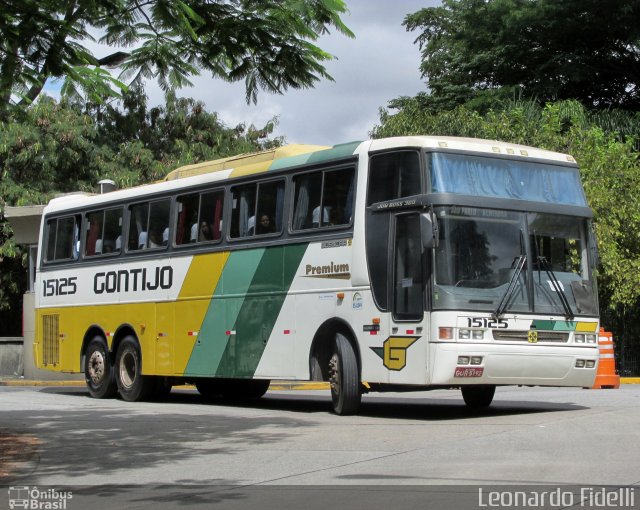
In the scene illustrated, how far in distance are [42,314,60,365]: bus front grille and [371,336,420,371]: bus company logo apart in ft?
32.1

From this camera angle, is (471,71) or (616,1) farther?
(471,71)

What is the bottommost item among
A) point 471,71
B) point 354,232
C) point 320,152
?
point 354,232

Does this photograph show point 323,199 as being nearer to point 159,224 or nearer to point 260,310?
point 260,310

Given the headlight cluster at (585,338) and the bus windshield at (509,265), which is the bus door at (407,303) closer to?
the bus windshield at (509,265)

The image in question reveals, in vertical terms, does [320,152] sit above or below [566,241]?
above

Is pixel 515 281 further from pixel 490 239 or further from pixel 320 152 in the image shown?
pixel 320 152

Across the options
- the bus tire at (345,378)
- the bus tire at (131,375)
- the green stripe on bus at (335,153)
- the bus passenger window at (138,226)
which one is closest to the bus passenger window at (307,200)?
the green stripe on bus at (335,153)

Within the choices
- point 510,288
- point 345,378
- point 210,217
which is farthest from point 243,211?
point 510,288

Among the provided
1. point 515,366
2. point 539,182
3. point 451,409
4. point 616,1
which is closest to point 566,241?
point 539,182

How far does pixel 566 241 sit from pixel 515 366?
6.73ft

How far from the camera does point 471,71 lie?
4956cm

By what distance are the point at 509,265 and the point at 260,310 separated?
4318 millimetres

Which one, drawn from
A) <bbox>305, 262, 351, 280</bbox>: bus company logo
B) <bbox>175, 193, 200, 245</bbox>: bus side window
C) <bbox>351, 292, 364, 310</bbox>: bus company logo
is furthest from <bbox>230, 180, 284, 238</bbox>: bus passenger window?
<bbox>351, 292, 364, 310</bbox>: bus company logo

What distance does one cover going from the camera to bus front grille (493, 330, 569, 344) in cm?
1470
